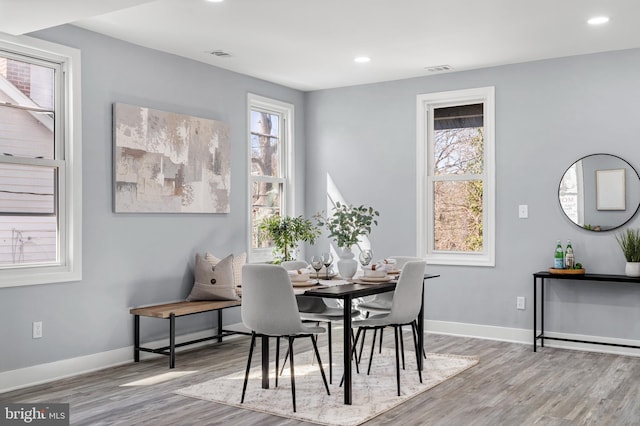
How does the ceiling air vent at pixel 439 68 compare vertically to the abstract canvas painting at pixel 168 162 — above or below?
above

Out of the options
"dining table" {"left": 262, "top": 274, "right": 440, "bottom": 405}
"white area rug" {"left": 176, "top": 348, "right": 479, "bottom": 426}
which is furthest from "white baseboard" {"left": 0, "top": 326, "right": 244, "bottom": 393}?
"dining table" {"left": 262, "top": 274, "right": 440, "bottom": 405}

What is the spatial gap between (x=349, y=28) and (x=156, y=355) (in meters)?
3.09

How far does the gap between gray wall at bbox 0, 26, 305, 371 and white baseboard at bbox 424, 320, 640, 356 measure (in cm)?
231

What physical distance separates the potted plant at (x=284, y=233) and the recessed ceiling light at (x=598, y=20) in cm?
323

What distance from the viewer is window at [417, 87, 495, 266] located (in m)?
6.27

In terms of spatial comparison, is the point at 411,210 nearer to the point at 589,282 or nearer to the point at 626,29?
the point at 589,282

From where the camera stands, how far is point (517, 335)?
238 inches

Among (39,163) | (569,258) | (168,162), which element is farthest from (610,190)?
(39,163)

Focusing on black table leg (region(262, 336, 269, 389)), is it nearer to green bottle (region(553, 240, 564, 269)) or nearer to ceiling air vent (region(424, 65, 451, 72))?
green bottle (region(553, 240, 564, 269))

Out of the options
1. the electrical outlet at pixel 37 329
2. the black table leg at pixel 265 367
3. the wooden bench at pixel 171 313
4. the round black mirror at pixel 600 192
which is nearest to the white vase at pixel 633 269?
the round black mirror at pixel 600 192

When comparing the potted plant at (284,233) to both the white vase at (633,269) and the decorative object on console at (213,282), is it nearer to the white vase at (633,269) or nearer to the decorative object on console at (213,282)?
the decorative object on console at (213,282)

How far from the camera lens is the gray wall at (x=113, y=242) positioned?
4570mm

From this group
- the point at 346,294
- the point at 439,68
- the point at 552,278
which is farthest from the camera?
the point at 439,68

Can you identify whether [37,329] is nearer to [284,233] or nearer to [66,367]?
[66,367]
